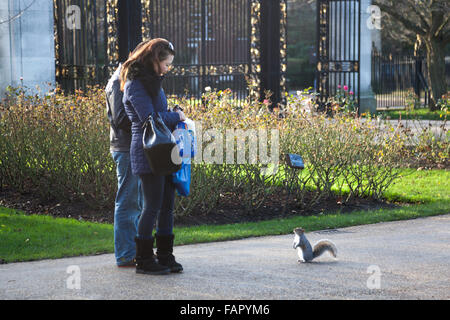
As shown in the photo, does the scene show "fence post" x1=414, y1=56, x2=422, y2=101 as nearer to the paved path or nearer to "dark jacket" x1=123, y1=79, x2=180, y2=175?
the paved path

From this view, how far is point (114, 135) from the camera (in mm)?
5648

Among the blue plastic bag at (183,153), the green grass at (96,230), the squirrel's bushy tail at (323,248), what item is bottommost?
the green grass at (96,230)

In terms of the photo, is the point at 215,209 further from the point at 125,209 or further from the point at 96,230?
the point at 125,209

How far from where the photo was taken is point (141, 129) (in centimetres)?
531

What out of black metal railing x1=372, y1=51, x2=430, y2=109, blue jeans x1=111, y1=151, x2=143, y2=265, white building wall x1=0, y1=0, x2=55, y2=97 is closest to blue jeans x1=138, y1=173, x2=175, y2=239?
blue jeans x1=111, y1=151, x2=143, y2=265

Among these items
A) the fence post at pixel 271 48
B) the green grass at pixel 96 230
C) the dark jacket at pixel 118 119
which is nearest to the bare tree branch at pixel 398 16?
the fence post at pixel 271 48

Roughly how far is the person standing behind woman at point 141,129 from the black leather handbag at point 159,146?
84 millimetres

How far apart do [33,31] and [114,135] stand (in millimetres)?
8941

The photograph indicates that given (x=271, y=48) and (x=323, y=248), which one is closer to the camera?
(x=323, y=248)

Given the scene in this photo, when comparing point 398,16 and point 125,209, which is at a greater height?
point 398,16

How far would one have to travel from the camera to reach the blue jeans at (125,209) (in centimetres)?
563

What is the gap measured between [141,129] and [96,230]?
2.46m

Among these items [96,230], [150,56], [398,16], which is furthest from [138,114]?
[398,16]

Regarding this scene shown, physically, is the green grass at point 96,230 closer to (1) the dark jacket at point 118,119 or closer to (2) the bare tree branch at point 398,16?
(1) the dark jacket at point 118,119
